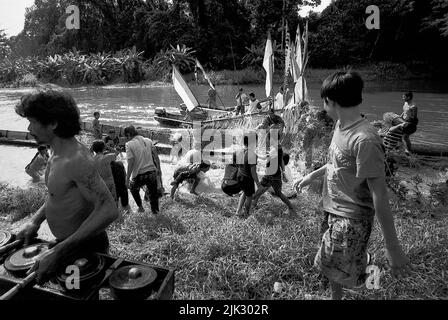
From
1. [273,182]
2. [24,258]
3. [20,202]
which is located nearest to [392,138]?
[273,182]

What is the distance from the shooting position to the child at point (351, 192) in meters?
1.90

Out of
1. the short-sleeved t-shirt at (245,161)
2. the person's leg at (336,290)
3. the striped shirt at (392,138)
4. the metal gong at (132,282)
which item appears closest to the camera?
the metal gong at (132,282)

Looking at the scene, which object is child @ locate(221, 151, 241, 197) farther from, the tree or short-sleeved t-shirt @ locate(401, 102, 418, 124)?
the tree

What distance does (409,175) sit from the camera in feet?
23.1

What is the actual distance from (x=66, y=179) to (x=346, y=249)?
185 centimetres

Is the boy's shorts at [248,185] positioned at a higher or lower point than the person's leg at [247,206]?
higher

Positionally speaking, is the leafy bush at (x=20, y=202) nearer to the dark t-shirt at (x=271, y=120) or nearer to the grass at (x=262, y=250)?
the grass at (x=262, y=250)

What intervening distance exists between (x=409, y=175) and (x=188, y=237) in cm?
538

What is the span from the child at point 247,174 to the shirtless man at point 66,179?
3.20 meters

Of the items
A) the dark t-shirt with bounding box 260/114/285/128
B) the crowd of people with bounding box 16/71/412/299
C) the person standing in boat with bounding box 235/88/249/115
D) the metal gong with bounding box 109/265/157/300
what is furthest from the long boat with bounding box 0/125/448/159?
the metal gong with bounding box 109/265/157/300

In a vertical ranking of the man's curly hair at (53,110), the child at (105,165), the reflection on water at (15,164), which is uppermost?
the man's curly hair at (53,110)

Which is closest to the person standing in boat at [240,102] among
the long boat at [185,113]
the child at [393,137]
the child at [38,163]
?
the long boat at [185,113]
